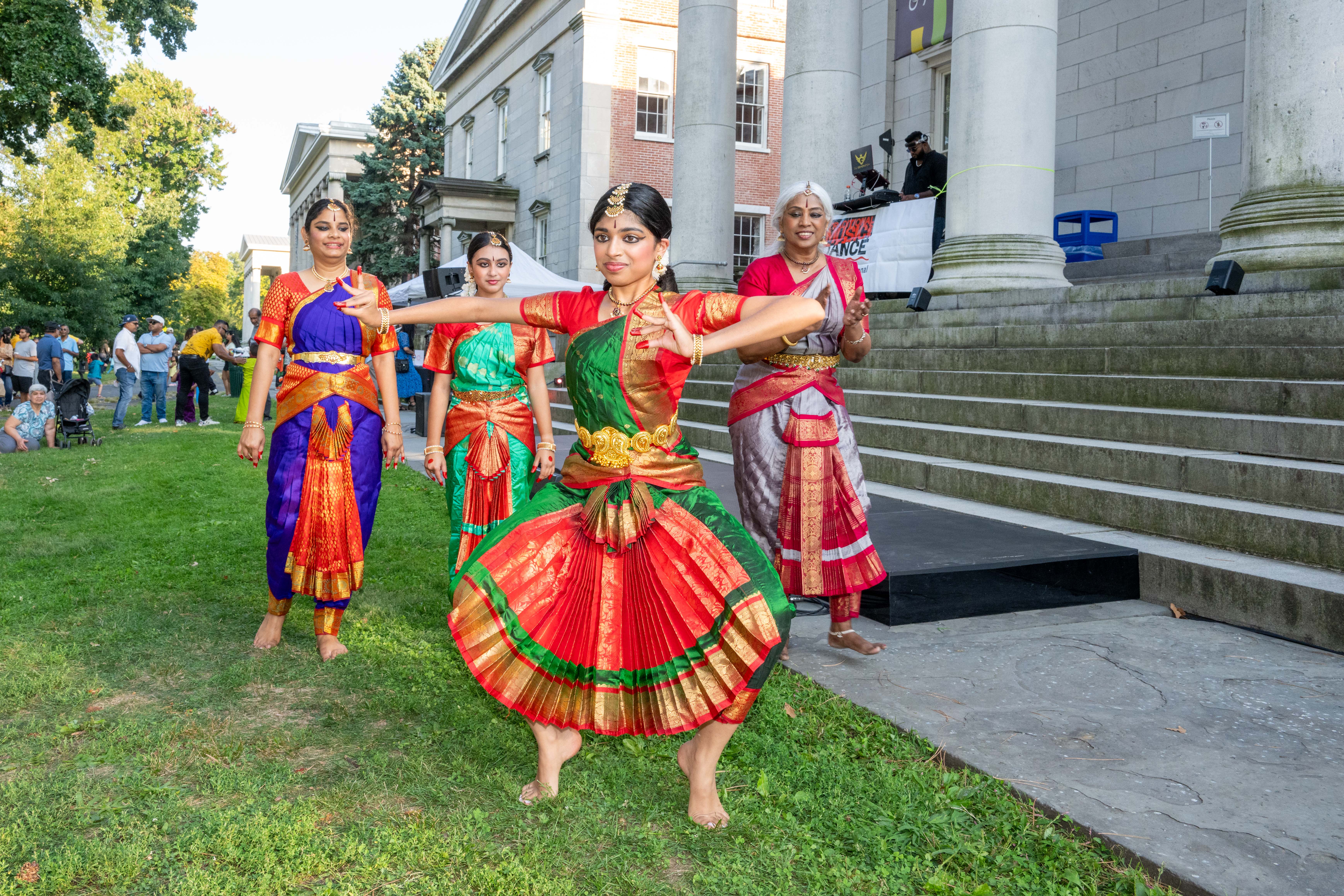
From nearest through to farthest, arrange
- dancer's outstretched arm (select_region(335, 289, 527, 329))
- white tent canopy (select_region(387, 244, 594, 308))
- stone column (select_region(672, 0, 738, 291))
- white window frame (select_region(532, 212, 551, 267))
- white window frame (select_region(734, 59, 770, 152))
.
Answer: dancer's outstretched arm (select_region(335, 289, 527, 329))
stone column (select_region(672, 0, 738, 291))
white tent canopy (select_region(387, 244, 594, 308))
white window frame (select_region(734, 59, 770, 152))
white window frame (select_region(532, 212, 551, 267))

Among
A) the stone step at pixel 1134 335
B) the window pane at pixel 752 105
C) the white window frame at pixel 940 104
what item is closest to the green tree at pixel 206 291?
the window pane at pixel 752 105

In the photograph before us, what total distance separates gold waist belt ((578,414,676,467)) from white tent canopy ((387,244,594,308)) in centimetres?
1304

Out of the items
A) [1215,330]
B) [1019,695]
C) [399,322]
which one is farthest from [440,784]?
[1215,330]

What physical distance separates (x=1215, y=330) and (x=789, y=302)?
19.8 ft

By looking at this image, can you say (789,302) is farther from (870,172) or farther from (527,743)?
(870,172)

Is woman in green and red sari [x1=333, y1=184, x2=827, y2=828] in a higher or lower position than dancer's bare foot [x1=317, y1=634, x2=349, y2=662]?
higher

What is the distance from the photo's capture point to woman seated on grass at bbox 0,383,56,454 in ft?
51.0

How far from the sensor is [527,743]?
13.3 ft

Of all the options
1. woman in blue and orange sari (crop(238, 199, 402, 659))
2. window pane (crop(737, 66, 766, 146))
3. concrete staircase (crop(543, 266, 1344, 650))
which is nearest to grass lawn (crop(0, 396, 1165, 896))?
woman in blue and orange sari (crop(238, 199, 402, 659))

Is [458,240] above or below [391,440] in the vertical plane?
above

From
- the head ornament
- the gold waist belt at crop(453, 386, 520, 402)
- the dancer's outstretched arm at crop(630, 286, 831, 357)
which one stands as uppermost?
the head ornament

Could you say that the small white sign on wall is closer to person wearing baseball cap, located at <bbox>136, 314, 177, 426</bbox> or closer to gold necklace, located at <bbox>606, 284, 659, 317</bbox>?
gold necklace, located at <bbox>606, 284, 659, 317</bbox>

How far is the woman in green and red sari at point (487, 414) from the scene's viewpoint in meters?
5.52

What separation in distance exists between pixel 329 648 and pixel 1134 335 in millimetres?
6774
